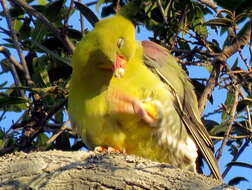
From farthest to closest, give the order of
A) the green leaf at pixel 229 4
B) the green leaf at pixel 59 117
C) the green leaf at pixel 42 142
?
the green leaf at pixel 59 117 → the green leaf at pixel 42 142 → the green leaf at pixel 229 4

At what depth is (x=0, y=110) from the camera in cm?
489

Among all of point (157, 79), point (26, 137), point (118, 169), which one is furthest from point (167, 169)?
point (26, 137)

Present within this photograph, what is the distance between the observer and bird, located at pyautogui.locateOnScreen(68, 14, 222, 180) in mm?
3973

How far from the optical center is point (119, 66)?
3.99m

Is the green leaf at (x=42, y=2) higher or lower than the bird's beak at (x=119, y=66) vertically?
higher

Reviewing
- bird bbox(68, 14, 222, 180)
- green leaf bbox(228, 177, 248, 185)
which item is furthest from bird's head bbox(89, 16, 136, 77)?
Result: green leaf bbox(228, 177, 248, 185)

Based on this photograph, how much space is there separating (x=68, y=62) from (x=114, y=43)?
0.59 m

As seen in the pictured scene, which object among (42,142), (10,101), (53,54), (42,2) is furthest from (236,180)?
(42,2)

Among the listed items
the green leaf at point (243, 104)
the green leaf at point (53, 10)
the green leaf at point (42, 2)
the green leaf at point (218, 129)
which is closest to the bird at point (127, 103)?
the green leaf at point (218, 129)

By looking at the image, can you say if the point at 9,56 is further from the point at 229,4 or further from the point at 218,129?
the point at 229,4

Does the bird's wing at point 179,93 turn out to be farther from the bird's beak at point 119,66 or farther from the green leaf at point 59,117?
the green leaf at point 59,117

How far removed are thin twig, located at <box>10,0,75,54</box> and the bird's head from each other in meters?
0.40

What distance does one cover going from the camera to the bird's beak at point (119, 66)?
3.96 m

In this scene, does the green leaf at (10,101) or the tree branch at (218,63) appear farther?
the green leaf at (10,101)
